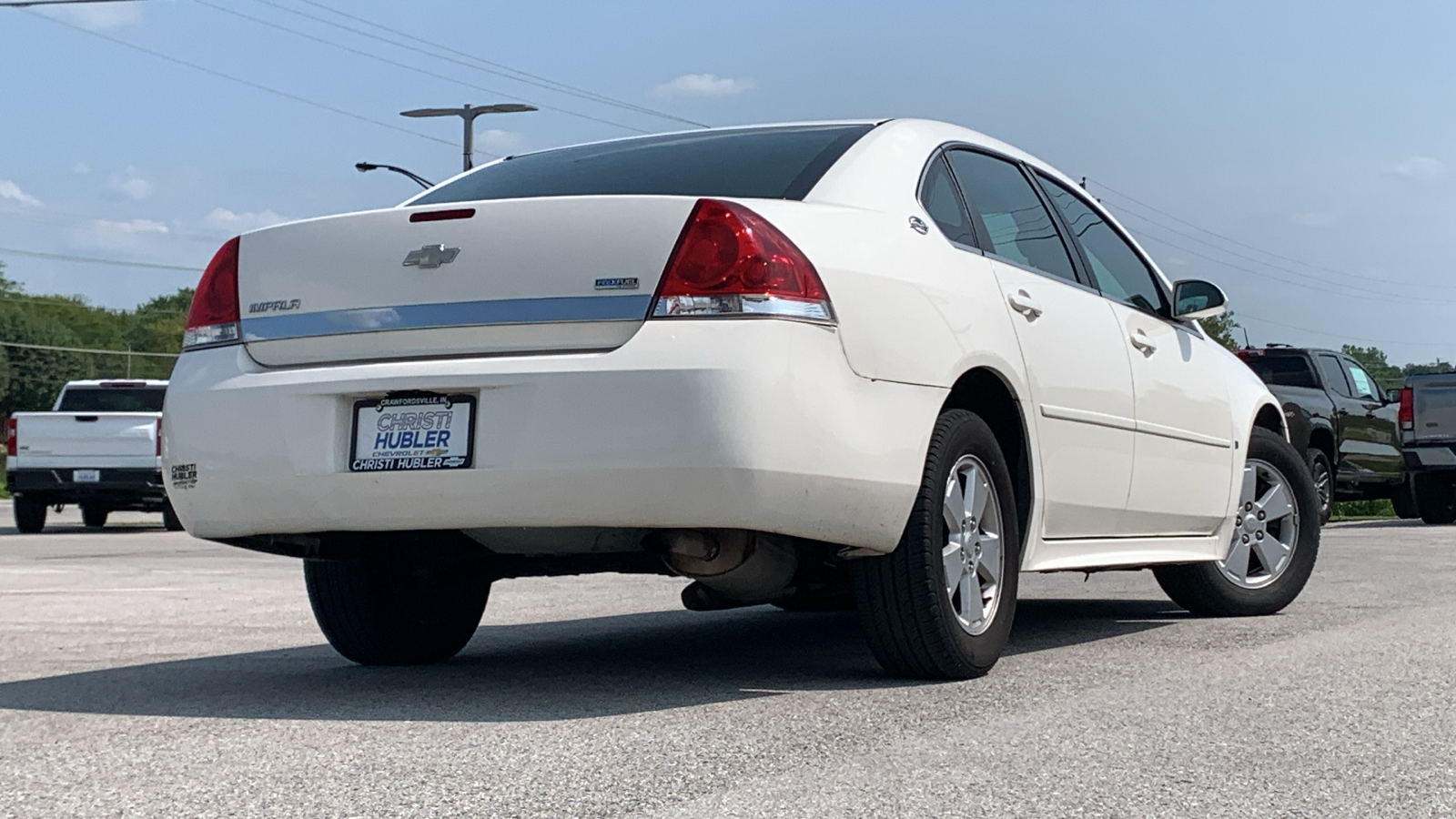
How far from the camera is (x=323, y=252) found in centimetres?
491

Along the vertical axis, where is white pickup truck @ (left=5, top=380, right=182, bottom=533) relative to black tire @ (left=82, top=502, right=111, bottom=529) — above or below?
above

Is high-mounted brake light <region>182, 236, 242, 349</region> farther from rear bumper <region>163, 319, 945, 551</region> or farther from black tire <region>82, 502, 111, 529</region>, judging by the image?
black tire <region>82, 502, 111, 529</region>

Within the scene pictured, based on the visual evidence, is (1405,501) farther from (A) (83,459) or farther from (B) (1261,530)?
(A) (83,459)

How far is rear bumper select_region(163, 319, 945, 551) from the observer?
4387 mm

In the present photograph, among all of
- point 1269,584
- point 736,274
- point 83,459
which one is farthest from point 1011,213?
point 83,459

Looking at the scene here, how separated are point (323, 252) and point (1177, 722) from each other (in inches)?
99.9

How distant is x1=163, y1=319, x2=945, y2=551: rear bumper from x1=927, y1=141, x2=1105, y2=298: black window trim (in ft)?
3.19

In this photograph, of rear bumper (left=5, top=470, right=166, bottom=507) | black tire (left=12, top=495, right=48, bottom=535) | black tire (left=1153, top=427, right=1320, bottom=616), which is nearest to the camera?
black tire (left=1153, top=427, right=1320, bottom=616)

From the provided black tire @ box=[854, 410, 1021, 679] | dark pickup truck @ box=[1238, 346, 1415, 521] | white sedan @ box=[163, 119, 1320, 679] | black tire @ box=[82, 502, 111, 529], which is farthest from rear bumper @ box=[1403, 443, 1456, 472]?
black tire @ box=[854, 410, 1021, 679]

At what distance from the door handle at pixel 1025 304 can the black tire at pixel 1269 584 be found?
175 centimetres

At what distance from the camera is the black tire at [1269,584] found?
23.6 feet

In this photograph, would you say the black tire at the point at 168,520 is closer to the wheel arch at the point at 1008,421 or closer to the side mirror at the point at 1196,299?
the side mirror at the point at 1196,299

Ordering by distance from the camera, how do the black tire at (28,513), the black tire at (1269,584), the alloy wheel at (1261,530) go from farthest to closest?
1. the black tire at (28,513)
2. the alloy wheel at (1261,530)
3. the black tire at (1269,584)

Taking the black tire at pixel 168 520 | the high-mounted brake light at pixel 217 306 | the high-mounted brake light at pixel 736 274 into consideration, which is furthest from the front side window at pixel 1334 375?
the high-mounted brake light at pixel 217 306
